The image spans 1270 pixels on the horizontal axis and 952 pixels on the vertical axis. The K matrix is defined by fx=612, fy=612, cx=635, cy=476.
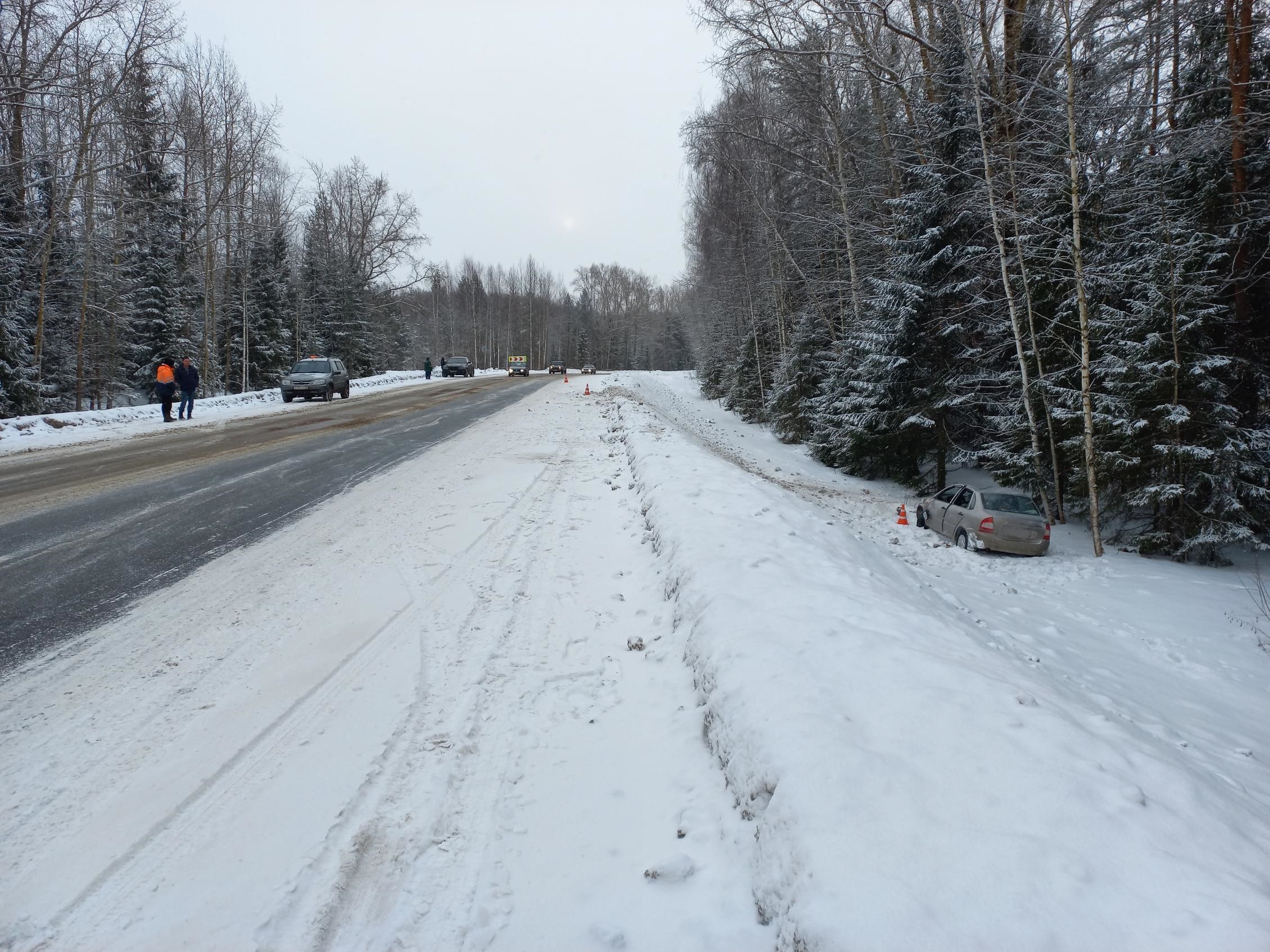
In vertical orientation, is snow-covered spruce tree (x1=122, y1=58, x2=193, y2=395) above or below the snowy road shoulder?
above

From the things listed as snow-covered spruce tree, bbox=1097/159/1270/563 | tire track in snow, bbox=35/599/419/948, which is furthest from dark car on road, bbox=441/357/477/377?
tire track in snow, bbox=35/599/419/948

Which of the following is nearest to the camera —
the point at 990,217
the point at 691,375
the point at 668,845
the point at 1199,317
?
the point at 668,845

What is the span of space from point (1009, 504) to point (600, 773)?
38.8 ft

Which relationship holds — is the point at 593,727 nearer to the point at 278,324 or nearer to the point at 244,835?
the point at 244,835

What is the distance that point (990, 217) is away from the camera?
14055 mm

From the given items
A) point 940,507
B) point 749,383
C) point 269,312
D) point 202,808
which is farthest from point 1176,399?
point 269,312

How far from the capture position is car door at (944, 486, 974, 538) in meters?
12.7

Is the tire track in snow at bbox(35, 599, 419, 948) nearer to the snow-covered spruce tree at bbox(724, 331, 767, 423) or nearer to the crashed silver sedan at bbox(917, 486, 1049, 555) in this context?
the crashed silver sedan at bbox(917, 486, 1049, 555)

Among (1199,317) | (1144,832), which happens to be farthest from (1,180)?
(1199,317)

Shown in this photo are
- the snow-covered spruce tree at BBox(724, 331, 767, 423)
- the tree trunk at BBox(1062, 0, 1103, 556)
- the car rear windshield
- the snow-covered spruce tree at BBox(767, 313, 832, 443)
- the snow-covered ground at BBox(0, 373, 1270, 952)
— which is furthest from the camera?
the snow-covered spruce tree at BBox(724, 331, 767, 423)

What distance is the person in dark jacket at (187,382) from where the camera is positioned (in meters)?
18.4

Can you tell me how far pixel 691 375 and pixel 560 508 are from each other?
51660 millimetres

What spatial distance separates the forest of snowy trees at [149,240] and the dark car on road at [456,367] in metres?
5.34

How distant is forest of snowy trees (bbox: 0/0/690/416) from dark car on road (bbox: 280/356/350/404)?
20.0 ft
